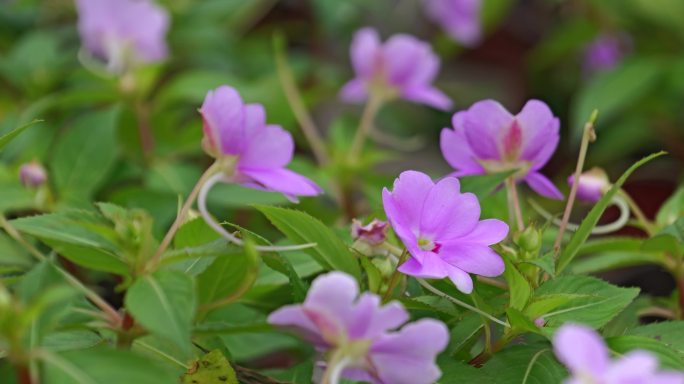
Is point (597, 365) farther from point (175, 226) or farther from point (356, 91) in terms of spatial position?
point (356, 91)

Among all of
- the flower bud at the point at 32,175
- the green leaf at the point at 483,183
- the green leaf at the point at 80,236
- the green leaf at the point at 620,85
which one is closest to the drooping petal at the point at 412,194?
the green leaf at the point at 483,183

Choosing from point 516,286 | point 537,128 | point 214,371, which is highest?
point 537,128

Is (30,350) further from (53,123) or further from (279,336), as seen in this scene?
(53,123)

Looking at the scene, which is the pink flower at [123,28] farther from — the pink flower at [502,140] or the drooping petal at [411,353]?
the drooping petal at [411,353]

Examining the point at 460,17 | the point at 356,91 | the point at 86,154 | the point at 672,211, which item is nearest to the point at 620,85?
the point at 460,17

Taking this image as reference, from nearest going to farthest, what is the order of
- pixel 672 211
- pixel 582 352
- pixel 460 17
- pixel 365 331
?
pixel 582 352 → pixel 365 331 → pixel 672 211 → pixel 460 17

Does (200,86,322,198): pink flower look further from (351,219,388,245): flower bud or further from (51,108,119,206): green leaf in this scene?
(51,108,119,206): green leaf
